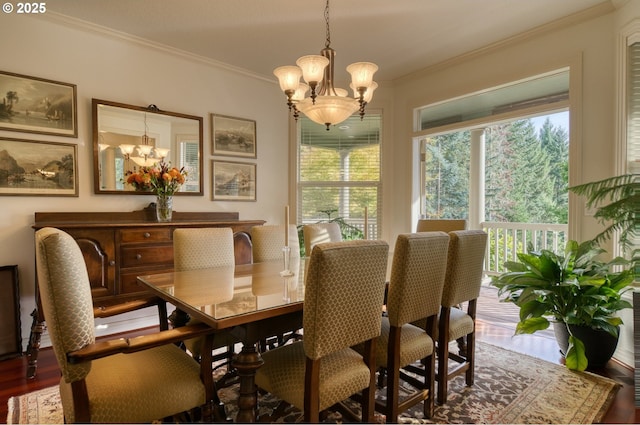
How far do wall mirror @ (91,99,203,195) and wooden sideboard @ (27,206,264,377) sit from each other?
1.31 ft

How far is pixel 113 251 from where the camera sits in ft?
9.10

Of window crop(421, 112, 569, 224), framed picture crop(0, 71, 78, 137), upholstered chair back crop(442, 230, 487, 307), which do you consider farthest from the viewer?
window crop(421, 112, 569, 224)

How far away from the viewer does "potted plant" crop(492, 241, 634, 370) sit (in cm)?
239

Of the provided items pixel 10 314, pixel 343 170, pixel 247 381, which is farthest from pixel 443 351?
pixel 10 314

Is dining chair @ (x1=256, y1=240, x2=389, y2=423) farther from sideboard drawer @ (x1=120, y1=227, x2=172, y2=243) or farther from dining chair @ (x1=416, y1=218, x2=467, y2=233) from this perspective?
sideboard drawer @ (x1=120, y1=227, x2=172, y2=243)

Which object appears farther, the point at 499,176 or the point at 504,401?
the point at 499,176

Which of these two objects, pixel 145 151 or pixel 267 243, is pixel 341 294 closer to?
pixel 267 243

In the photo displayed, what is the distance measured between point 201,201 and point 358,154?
2066 mm

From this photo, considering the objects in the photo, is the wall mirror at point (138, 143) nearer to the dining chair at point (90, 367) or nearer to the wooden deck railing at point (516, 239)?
the dining chair at point (90, 367)

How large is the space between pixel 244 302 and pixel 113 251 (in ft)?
5.93

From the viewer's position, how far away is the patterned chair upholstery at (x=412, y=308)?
65.7 inches

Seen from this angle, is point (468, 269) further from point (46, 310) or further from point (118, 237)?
point (118, 237)

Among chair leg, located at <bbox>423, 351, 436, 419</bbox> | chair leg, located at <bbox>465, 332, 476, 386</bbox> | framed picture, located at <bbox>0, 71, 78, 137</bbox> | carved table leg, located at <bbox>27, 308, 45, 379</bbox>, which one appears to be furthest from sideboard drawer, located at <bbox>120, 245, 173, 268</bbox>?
chair leg, located at <bbox>465, 332, 476, 386</bbox>

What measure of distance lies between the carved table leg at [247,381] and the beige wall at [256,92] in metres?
2.53
